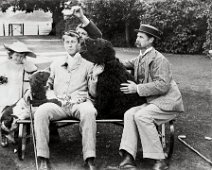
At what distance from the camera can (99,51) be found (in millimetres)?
4145

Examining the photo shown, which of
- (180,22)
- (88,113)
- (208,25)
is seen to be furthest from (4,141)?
(180,22)

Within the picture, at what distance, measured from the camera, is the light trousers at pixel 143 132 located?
4.02 meters

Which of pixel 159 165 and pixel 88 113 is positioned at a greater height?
pixel 88 113

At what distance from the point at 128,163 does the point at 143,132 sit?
0.36 meters

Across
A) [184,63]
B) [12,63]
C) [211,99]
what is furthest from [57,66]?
[184,63]

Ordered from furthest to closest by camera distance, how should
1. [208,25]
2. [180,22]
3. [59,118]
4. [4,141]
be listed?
1. [180,22]
2. [208,25]
3. [4,141]
4. [59,118]

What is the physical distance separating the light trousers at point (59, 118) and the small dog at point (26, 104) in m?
0.17

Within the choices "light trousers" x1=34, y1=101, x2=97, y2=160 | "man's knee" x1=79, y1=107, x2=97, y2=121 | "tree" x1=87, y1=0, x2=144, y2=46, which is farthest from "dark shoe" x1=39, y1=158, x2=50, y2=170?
"tree" x1=87, y1=0, x2=144, y2=46

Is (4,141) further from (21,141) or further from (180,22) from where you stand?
(180,22)

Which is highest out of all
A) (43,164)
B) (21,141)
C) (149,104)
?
(149,104)

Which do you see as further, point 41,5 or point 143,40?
point 41,5

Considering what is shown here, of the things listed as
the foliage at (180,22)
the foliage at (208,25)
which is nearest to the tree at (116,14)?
the foliage at (180,22)

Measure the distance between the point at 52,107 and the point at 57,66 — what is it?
26.7 inches

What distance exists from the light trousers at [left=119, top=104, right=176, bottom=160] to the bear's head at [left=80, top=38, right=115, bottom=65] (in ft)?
2.08
